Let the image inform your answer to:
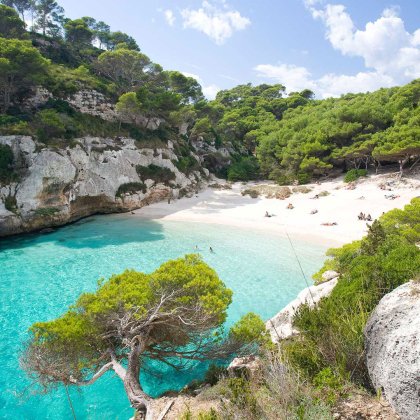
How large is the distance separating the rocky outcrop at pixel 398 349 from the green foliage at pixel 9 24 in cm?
5010

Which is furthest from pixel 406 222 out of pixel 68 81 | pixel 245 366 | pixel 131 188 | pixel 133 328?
pixel 68 81

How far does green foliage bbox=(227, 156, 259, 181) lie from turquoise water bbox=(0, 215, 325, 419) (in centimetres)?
1905

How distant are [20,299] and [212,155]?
38408mm

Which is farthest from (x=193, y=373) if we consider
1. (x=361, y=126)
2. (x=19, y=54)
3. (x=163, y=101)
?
(x=361, y=126)

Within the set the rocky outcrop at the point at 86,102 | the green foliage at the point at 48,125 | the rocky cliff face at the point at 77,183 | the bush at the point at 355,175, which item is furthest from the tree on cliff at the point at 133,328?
the bush at the point at 355,175

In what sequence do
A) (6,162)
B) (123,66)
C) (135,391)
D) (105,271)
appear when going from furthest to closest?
(123,66)
(6,162)
(105,271)
(135,391)

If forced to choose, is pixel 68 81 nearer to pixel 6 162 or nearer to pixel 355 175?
pixel 6 162

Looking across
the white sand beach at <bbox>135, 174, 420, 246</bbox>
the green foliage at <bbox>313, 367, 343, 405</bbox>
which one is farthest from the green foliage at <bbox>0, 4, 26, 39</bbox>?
the green foliage at <bbox>313, 367, 343, 405</bbox>

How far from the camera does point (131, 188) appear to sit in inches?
1266

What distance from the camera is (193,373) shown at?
31.9 ft

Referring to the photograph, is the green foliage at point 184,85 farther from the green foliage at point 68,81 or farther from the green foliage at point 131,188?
the green foliage at point 131,188

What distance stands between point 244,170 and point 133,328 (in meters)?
40.8

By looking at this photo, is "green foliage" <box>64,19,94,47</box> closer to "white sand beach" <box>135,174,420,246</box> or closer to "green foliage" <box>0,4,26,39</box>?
"green foliage" <box>0,4,26,39</box>

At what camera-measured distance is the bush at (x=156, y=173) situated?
34.0 m
